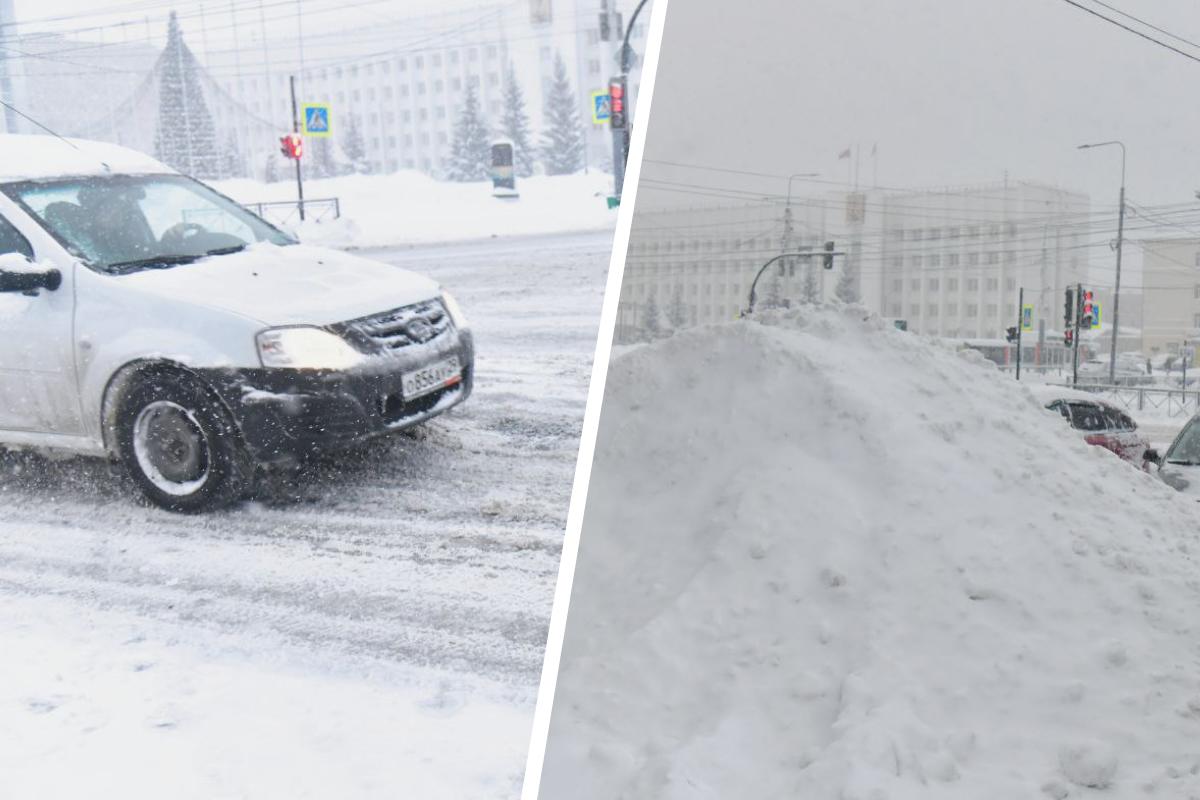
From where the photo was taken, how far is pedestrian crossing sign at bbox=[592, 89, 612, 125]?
373 centimetres

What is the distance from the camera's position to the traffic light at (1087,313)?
4.01 meters

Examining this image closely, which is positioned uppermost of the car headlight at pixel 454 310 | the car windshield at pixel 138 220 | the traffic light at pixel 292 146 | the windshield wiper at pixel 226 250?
the traffic light at pixel 292 146

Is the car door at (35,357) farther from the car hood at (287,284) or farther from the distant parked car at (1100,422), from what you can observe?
the distant parked car at (1100,422)

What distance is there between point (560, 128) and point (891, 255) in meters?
1.87

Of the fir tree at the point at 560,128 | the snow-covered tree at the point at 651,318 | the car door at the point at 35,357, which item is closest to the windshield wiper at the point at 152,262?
the car door at the point at 35,357

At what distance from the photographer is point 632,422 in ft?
13.3

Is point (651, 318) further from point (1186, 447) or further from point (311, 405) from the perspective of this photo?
point (1186, 447)

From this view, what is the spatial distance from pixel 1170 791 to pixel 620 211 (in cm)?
248

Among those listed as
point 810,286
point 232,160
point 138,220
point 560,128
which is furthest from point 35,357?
point 810,286

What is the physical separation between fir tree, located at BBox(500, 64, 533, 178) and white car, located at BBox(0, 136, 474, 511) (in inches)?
31.9

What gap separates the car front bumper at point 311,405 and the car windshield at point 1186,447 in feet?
9.66

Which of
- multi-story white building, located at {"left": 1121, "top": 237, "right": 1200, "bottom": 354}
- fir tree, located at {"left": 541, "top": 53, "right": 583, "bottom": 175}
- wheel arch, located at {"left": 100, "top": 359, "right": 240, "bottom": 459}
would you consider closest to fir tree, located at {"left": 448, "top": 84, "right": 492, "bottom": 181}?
fir tree, located at {"left": 541, "top": 53, "right": 583, "bottom": 175}

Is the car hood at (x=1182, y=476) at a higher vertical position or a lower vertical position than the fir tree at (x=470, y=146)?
lower

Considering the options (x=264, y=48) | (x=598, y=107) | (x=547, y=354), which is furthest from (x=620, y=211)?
(x=264, y=48)
